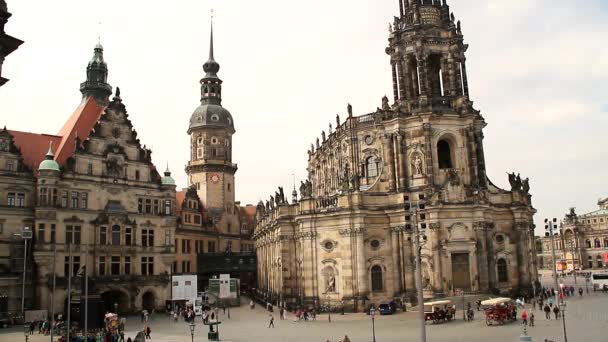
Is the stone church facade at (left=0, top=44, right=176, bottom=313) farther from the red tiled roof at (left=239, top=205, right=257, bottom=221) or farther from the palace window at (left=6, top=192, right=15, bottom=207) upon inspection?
the red tiled roof at (left=239, top=205, right=257, bottom=221)

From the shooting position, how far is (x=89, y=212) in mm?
52594

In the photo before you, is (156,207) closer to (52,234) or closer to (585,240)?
(52,234)

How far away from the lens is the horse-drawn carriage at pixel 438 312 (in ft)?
128

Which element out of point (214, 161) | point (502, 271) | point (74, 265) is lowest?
point (502, 271)

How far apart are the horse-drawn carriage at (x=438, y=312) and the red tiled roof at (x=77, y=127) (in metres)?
36.6

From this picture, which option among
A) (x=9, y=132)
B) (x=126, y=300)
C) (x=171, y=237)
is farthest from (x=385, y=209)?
(x=9, y=132)

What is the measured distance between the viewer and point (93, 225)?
173 ft

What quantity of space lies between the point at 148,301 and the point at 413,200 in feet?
96.3

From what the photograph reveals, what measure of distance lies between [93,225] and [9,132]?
484 inches

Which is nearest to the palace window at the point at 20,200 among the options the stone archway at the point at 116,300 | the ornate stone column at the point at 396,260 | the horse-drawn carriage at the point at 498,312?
the stone archway at the point at 116,300

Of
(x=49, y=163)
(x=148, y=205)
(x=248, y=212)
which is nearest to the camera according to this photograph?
(x=49, y=163)

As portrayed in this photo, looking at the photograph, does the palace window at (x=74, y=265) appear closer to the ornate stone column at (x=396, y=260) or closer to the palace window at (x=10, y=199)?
the palace window at (x=10, y=199)

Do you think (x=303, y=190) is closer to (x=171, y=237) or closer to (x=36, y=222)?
(x=171, y=237)

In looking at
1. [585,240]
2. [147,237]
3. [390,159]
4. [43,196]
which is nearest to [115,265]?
[147,237]
